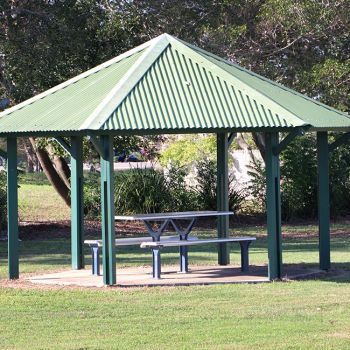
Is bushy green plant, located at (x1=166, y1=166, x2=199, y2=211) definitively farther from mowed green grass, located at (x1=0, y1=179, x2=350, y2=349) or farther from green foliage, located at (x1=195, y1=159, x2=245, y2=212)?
mowed green grass, located at (x1=0, y1=179, x2=350, y2=349)

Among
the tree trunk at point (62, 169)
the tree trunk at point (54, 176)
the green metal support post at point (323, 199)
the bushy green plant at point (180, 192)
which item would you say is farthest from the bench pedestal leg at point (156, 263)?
the tree trunk at point (54, 176)

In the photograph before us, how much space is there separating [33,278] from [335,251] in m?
6.75

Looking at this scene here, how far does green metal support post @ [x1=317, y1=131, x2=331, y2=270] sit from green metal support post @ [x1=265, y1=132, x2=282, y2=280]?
1437mm

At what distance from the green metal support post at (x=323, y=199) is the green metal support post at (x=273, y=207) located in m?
1.44

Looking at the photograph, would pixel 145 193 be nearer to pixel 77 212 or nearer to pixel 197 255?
pixel 197 255

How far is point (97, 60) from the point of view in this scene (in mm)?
23906

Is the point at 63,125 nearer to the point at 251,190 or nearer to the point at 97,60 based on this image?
the point at 97,60

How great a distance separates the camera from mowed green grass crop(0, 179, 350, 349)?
10.4m

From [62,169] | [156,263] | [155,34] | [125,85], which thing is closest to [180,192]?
[62,169]

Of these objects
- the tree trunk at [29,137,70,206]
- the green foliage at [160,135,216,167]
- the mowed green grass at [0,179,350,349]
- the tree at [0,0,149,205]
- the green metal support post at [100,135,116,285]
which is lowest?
the mowed green grass at [0,179,350,349]

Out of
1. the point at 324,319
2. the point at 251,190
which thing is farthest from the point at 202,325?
the point at 251,190

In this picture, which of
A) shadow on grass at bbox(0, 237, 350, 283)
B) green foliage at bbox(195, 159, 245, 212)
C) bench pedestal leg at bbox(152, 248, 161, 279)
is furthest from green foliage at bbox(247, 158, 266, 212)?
bench pedestal leg at bbox(152, 248, 161, 279)

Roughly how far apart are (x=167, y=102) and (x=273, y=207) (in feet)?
6.82

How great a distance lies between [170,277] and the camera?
15.6 metres
